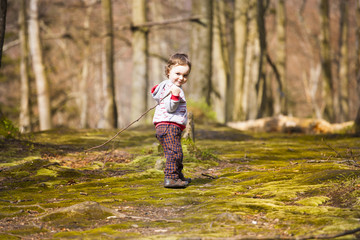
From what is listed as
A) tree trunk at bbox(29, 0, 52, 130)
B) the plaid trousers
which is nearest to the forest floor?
the plaid trousers

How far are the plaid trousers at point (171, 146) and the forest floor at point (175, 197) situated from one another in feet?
0.93

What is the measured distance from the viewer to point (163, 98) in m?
5.23

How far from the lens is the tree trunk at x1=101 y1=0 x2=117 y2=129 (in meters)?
15.8

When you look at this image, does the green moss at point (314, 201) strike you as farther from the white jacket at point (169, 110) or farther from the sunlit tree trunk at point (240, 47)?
the sunlit tree trunk at point (240, 47)

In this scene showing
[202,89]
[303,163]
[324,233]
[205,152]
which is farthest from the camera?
[202,89]

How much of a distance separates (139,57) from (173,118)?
39.5ft

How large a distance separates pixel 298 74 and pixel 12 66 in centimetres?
2779

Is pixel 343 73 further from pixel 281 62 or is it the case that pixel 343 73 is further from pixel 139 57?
pixel 139 57

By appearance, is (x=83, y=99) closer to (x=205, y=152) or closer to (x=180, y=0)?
(x=180, y=0)

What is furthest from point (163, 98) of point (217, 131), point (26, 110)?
point (26, 110)

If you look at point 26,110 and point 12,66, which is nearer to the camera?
point 26,110

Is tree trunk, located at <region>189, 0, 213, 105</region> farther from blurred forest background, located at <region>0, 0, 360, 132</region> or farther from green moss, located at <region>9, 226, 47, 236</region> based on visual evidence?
green moss, located at <region>9, 226, 47, 236</region>

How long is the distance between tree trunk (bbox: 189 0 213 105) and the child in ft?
33.9

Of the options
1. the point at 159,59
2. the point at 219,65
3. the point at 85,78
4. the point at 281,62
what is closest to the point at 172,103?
the point at 219,65
